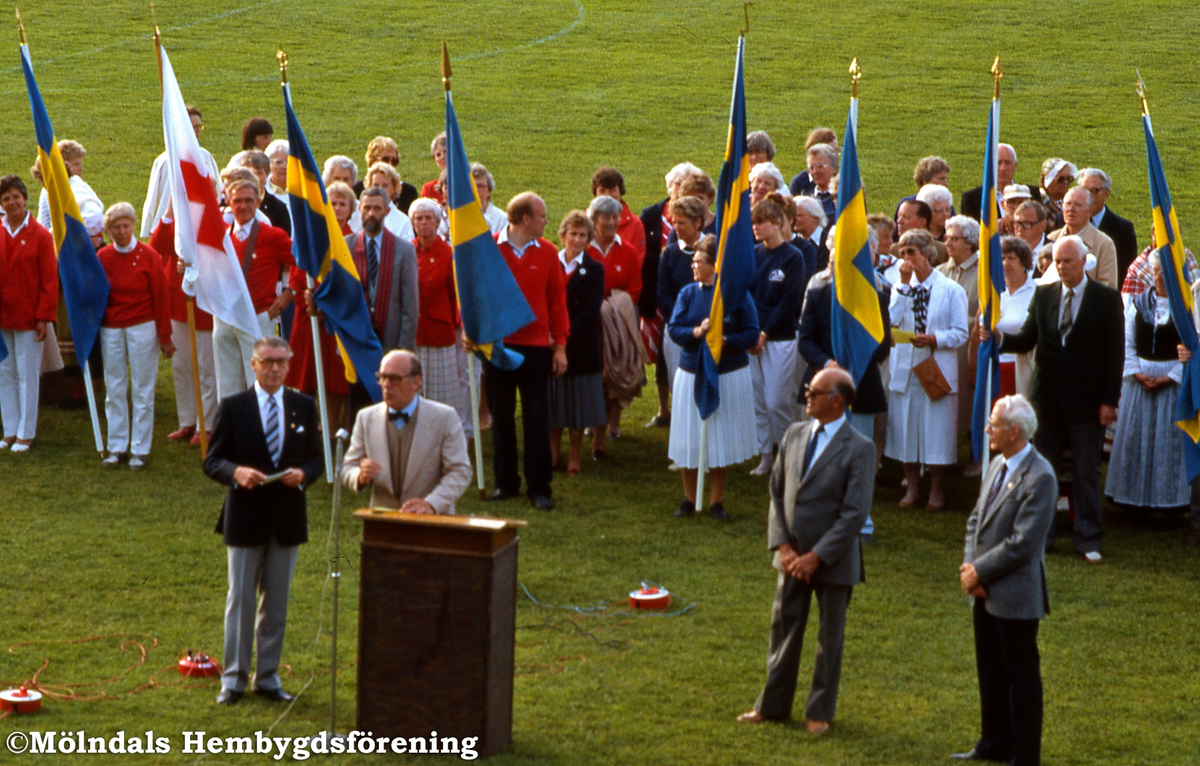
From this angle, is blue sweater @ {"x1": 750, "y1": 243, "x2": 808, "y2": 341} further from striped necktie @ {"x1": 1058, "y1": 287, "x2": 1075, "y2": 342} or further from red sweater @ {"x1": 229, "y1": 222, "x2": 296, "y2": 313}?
red sweater @ {"x1": 229, "y1": 222, "x2": 296, "y2": 313}

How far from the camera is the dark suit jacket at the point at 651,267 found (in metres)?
15.0

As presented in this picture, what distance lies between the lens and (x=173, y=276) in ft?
47.6

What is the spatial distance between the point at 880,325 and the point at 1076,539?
7.62 feet

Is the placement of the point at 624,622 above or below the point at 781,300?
below

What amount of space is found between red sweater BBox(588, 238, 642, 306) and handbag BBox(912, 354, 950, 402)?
281 cm

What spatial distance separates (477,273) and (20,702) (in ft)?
17.0

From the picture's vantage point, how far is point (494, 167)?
26438 millimetres

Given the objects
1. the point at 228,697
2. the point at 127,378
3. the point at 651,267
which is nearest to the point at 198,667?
the point at 228,697

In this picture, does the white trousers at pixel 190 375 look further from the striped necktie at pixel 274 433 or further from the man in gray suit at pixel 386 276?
the striped necktie at pixel 274 433

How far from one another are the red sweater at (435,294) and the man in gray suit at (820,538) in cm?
520

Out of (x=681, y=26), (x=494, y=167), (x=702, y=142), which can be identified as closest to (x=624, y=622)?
(x=494, y=167)

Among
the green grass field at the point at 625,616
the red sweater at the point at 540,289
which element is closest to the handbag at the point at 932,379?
the green grass field at the point at 625,616

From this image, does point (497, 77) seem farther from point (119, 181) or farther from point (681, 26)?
point (119, 181)

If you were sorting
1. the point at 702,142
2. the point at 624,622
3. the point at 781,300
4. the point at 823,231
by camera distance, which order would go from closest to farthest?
the point at 624,622 < the point at 781,300 < the point at 823,231 < the point at 702,142
